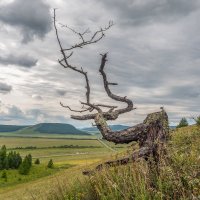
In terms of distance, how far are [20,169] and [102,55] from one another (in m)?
146

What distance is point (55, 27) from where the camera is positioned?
13.1m

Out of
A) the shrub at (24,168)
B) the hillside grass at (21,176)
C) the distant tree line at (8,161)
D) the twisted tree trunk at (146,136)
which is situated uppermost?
the twisted tree trunk at (146,136)

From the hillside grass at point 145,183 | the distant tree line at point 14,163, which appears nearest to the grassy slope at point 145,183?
the hillside grass at point 145,183

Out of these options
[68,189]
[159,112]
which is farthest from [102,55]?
[68,189]

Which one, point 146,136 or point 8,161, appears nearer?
point 146,136

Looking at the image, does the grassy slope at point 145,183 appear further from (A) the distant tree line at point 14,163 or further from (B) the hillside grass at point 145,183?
(A) the distant tree line at point 14,163

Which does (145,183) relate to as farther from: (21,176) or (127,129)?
(21,176)

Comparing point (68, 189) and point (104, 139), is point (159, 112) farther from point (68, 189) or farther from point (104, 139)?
point (68, 189)

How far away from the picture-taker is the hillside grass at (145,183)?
8.27 metres

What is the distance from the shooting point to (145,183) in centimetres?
909

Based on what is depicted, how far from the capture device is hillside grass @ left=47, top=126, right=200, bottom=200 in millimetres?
8266

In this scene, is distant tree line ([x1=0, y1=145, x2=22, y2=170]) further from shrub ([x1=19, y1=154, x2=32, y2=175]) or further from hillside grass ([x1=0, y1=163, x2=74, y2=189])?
shrub ([x1=19, y1=154, x2=32, y2=175])

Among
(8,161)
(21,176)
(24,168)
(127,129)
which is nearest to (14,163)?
(8,161)

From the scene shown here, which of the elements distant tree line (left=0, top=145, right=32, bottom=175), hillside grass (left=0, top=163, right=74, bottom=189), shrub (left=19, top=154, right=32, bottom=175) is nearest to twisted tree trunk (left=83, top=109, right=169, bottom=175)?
hillside grass (left=0, top=163, right=74, bottom=189)
